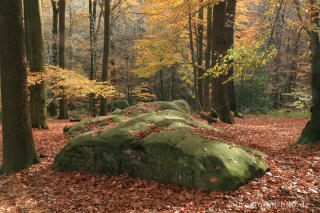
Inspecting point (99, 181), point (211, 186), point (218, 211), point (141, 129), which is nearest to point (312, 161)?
point (211, 186)

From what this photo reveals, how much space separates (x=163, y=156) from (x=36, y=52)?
841 centimetres

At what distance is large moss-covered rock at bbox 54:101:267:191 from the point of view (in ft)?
11.1

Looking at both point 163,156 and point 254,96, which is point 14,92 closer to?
point 163,156

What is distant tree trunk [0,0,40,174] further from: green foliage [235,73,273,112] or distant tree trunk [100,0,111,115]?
green foliage [235,73,273,112]

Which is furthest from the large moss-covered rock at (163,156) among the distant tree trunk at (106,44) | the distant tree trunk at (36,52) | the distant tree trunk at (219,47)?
the distant tree trunk at (106,44)

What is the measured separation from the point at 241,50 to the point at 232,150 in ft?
8.02

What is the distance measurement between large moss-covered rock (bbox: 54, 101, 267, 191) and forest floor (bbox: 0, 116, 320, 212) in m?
0.16

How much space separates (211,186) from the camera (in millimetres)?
3230

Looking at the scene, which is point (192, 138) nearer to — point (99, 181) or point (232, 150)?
point (232, 150)

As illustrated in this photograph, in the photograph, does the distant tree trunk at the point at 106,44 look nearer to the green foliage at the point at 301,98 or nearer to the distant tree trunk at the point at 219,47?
the distant tree trunk at the point at 219,47

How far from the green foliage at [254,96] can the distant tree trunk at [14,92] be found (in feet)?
49.7

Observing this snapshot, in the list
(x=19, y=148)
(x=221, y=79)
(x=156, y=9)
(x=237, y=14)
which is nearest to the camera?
(x=19, y=148)

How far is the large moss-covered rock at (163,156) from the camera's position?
3383mm

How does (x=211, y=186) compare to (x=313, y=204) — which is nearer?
(x=313, y=204)
